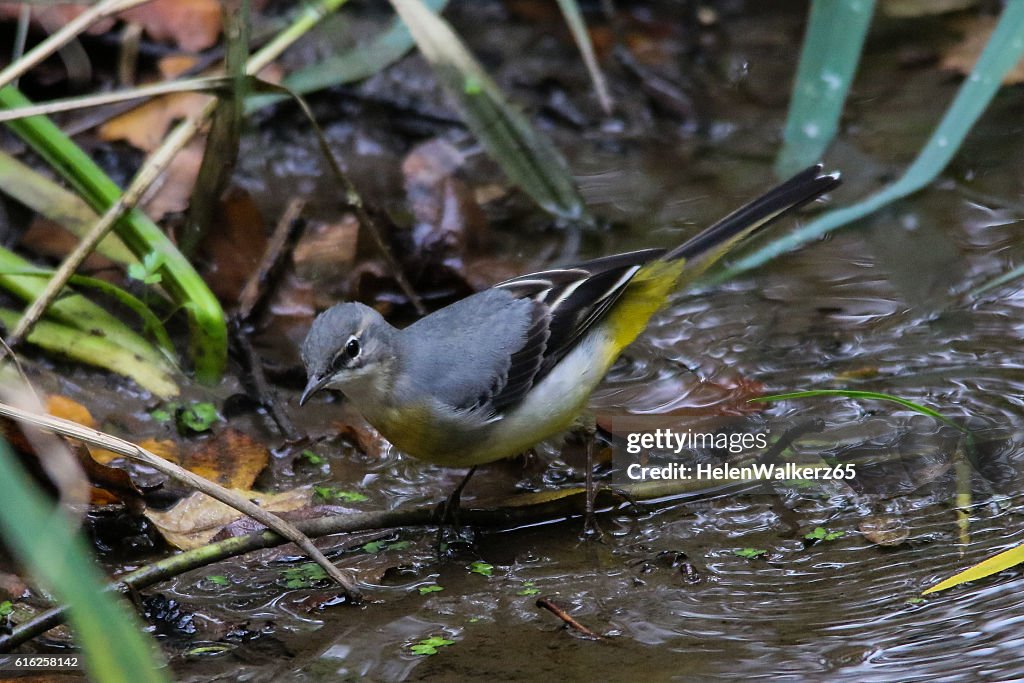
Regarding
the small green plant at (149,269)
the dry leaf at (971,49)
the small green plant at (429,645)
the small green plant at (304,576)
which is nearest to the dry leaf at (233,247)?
the small green plant at (149,269)

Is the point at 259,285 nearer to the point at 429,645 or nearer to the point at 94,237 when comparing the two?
the point at 94,237

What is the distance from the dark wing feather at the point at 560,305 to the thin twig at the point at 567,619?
1039 millimetres

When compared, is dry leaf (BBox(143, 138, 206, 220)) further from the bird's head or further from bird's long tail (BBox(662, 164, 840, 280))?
bird's long tail (BBox(662, 164, 840, 280))

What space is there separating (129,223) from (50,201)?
2.80ft

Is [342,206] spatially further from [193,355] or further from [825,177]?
[825,177]

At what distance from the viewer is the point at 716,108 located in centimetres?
754

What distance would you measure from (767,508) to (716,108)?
401cm

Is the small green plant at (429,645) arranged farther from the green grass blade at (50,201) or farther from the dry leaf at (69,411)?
the green grass blade at (50,201)

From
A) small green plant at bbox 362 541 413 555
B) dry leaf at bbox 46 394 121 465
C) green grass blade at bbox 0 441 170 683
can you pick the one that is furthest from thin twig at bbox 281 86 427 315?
green grass blade at bbox 0 441 170 683

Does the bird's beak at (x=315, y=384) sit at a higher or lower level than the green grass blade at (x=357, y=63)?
lower

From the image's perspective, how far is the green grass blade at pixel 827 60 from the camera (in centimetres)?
575

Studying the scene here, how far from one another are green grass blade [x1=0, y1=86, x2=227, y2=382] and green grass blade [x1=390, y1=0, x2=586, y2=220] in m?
1.59

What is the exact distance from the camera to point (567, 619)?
352 cm

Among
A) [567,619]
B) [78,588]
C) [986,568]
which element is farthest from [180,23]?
[78,588]
